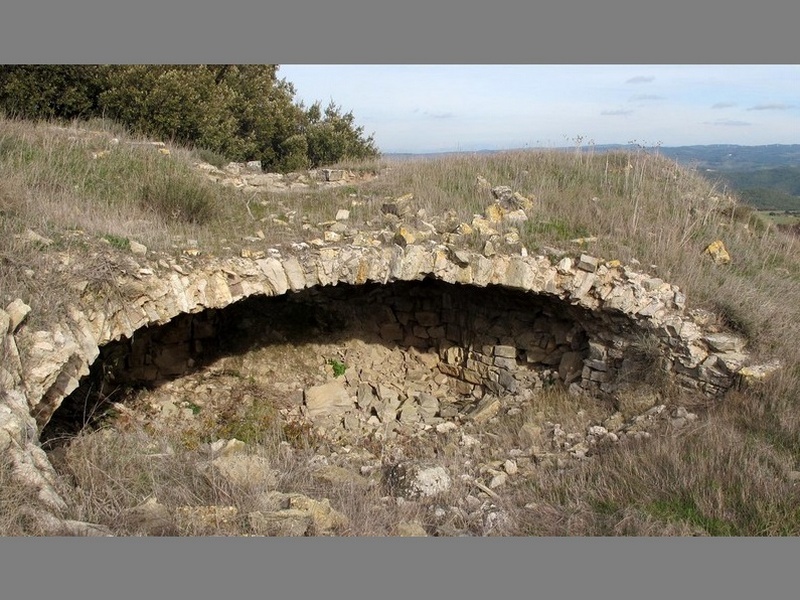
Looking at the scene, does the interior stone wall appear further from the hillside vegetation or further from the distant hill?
the distant hill

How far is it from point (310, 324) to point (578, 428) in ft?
13.2

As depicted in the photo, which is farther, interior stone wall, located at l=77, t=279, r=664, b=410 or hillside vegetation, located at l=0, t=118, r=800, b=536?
interior stone wall, located at l=77, t=279, r=664, b=410

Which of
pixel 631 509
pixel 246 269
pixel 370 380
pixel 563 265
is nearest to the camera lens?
pixel 631 509

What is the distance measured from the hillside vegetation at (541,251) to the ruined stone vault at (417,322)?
0.26m

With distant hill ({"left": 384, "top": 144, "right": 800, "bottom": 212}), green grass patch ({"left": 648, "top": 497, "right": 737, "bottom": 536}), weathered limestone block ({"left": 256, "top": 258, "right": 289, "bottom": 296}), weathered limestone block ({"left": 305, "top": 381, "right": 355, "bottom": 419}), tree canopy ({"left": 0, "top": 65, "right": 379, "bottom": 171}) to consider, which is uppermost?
tree canopy ({"left": 0, "top": 65, "right": 379, "bottom": 171})

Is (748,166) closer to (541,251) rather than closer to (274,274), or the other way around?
(541,251)

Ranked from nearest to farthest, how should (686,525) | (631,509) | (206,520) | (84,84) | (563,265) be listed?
1. (206,520)
2. (686,525)
3. (631,509)
4. (563,265)
5. (84,84)

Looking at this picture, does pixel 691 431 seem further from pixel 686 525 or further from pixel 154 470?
pixel 154 470

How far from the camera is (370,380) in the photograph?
876 cm

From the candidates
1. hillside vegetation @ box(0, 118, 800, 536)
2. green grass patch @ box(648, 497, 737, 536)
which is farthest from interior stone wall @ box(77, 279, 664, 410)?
green grass patch @ box(648, 497, 737, 536)

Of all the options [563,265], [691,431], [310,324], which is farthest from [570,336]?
[310,324]

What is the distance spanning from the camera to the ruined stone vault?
15.4 feet

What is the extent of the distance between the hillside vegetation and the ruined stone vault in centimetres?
26

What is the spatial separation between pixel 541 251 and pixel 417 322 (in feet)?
8.62
